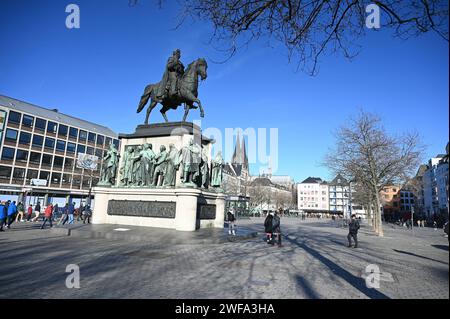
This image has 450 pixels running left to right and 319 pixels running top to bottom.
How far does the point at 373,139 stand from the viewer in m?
26.0

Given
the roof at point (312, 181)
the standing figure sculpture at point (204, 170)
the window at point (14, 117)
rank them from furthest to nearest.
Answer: the roof at point (312, 181) < the window at point (14, 117) < the standing figure sculpture at point (204, 170)

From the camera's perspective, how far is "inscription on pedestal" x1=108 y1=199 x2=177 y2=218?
45.5 ft

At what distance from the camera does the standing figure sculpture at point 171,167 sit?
14539 millimetres

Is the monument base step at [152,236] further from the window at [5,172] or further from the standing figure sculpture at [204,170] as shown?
the window at [5,172]

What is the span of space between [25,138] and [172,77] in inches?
2228

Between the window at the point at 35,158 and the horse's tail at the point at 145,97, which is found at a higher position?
the window at the point at 35,158

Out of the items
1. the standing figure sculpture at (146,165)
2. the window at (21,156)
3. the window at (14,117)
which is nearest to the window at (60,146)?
the window at (21,156)

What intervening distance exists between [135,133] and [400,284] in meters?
14.9

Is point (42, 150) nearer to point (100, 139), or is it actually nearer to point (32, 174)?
point (32, 174)

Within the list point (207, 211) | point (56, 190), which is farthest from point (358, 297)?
point (56, 190)

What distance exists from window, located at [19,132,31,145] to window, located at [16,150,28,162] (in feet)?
6.20

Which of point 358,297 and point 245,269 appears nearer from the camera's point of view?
point 358,297
